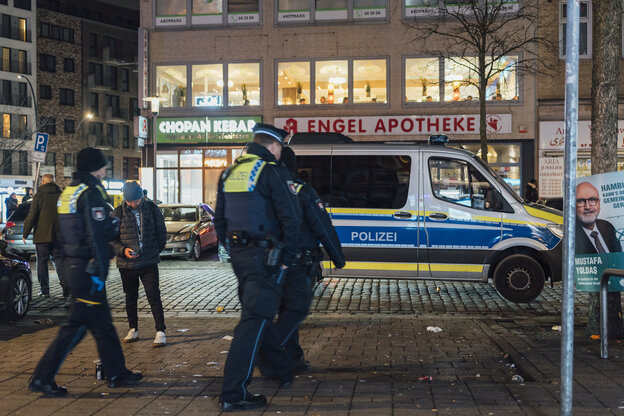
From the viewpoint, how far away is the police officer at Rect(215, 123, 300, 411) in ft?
15.1

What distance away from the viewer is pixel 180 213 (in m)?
18.1

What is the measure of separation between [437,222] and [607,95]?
3657 mm

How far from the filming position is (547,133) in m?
25.7

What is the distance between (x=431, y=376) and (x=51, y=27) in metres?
67.1

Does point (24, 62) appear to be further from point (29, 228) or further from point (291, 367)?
point (291, 367)

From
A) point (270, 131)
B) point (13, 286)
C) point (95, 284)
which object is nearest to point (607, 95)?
point (270, 131)

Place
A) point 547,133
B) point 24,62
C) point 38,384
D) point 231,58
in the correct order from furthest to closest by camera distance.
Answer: point 24,62 < point 231,58 < point 547,133 < point 38,384

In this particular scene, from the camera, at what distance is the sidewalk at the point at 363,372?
4.70 meters

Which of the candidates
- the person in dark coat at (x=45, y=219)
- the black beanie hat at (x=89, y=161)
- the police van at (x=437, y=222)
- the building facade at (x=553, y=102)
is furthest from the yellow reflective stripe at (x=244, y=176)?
the building facade at (x=553, y=102)

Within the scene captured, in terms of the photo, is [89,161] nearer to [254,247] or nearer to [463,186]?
[254,247]

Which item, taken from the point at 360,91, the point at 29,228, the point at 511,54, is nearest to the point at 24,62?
the point at 360,91

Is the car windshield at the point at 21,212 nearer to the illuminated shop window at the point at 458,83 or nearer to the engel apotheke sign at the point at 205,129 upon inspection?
the engel apotheke sign at the point at 205,129

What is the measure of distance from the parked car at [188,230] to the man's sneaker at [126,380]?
412 inches

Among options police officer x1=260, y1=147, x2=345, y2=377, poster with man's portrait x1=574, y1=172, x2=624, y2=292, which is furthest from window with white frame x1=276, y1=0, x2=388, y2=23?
police officer x1=260, y1=147, x2=345, y2=377
